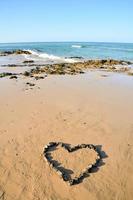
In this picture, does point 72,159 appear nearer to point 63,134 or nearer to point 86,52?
point 63,134

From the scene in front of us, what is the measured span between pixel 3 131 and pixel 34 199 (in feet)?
11.5

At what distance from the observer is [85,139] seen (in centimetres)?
835

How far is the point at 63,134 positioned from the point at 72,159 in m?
1.52

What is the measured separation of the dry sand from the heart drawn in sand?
73 mm

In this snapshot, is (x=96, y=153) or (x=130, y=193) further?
(x=96, y=153)

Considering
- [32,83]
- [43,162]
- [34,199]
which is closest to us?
[34,199]

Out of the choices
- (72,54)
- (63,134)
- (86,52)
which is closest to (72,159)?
(63,134)

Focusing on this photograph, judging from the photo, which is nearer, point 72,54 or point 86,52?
point 72,54

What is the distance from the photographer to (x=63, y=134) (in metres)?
8.65

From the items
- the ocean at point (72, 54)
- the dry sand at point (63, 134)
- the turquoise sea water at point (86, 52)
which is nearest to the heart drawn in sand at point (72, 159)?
the dry sand at point (63, 134)

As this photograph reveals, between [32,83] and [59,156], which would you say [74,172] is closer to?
[59,156]

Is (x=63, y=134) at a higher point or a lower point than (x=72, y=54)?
higher

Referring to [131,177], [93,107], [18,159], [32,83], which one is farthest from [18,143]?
[32,83]

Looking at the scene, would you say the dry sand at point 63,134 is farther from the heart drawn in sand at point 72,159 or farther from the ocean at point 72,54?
the ocean at point 72,54
